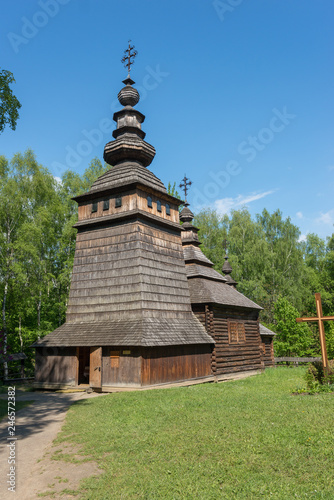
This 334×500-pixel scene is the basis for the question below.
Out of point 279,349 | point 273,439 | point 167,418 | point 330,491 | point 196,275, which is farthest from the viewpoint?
point 279,349

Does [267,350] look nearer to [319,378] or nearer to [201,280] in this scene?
[201,280]

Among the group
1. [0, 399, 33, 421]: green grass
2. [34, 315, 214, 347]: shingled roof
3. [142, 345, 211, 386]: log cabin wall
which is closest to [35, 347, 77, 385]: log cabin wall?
[34, 315, 214, 347]: shingled roof

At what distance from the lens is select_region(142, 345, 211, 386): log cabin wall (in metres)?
14.4

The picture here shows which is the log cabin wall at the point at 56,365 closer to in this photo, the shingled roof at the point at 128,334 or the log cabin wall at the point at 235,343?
the shingled roof at the point at 128,334

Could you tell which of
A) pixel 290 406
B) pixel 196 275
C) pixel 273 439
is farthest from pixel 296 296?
pixel 273 439

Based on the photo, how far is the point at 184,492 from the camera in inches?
190

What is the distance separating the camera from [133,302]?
15727 millimetres

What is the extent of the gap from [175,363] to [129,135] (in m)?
13.2

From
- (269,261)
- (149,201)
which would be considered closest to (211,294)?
(149,201)

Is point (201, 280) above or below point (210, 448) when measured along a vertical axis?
above

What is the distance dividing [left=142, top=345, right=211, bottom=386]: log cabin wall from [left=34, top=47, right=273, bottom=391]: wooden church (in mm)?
42

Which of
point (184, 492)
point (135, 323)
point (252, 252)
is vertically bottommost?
point (184, 492)

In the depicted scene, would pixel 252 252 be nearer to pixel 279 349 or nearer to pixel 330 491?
pixel 279 349

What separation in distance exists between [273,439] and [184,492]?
2.45 meters
